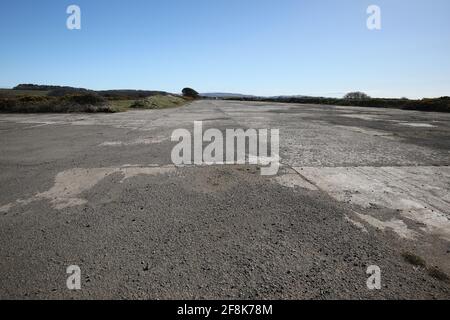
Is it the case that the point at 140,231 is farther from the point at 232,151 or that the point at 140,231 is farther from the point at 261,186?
the point at 232,151

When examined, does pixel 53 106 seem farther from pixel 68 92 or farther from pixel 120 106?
pixel 68 92

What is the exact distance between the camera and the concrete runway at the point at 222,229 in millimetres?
2613

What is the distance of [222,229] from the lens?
3643 mm

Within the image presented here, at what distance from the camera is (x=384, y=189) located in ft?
16.9

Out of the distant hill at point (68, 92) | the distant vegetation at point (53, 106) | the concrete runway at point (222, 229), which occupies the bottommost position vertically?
the concrete runway at point (222, 229)

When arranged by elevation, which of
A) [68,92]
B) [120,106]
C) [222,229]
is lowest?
[222,229]

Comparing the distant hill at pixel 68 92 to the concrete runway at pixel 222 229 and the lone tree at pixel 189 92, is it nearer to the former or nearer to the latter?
the lone tree at pixel 189 92

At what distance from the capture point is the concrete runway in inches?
103

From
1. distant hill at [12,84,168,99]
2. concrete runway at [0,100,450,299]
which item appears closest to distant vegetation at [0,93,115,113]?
concrete runway at [0,100,450,299]

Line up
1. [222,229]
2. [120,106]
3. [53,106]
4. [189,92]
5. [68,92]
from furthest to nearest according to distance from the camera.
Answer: [189,92] < [68,92] < [120,106] < [53,106] < [222,229]

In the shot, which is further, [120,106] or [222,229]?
[120,106]

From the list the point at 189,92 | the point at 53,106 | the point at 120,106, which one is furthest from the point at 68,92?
the point at 189,92

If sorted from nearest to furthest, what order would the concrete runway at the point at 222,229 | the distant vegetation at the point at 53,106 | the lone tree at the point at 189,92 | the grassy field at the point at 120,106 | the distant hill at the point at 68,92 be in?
the concrete runway at the point at 222,229
the distant vegetation at the point at 53,106
the grassy field at the point at 120,106
the distant hill at the point at 68,92
the lone tree at the point at 189,92

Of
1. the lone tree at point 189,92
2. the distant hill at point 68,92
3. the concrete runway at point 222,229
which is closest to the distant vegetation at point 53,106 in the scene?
the concrete runway at point 222,229
